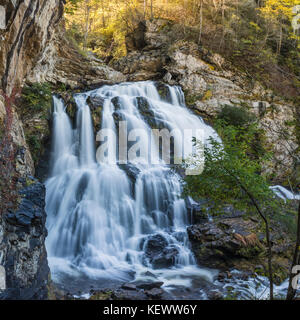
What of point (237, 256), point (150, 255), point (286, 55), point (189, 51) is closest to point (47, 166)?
point (150, 255)

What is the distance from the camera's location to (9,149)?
20.5ft

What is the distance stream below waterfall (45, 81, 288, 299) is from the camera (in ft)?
24.3

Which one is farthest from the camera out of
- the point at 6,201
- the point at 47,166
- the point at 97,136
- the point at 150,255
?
the point at 97,136

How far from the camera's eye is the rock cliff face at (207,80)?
17391mm

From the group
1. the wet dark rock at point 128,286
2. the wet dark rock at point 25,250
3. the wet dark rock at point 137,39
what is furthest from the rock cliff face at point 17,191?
the wet dark rock at point 137,39

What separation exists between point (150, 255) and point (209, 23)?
852 inches

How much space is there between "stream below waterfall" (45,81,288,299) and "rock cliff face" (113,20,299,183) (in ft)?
16.7

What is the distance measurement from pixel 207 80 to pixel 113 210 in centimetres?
1269

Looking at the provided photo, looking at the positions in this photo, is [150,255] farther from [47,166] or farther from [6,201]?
[47,166]

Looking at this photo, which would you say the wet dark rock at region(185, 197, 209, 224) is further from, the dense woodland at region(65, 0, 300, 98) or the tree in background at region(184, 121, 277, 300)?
the dense woodland at region(65, 0, 300, 98)

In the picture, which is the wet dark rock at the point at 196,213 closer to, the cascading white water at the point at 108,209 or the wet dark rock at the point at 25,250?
the cascading white water at the point at 108,209

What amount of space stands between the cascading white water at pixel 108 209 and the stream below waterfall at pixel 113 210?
0.09 ft

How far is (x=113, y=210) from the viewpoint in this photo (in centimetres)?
935

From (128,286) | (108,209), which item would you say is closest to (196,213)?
(108,209)
